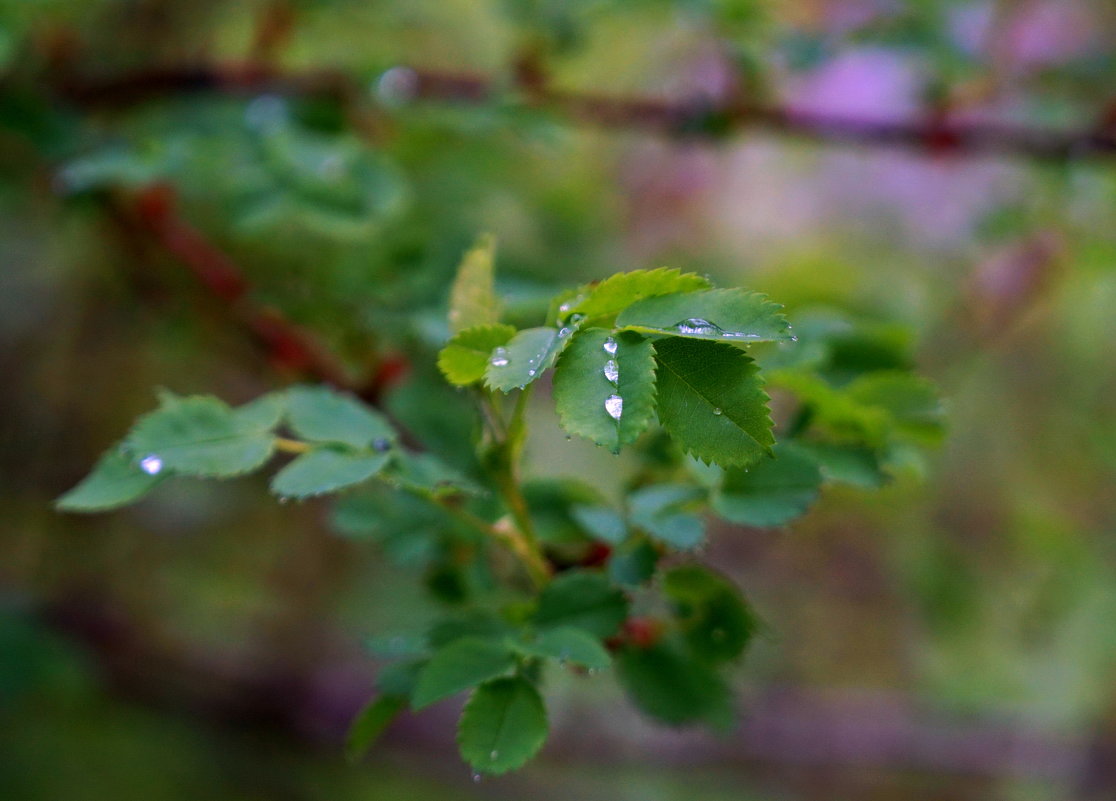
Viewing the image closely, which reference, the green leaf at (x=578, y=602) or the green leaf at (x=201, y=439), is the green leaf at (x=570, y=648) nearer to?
the green leaf at (x=578, y=602)

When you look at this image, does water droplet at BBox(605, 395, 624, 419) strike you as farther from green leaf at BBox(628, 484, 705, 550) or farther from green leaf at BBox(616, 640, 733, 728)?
green leaf at BBox(616, 640, 733, 728)

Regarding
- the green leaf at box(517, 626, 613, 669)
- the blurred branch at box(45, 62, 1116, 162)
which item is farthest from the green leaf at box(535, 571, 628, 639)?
the blurred branch at box(45, 62, 1116, 162)

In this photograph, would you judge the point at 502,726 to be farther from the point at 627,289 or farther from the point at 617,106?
the point at 617,106

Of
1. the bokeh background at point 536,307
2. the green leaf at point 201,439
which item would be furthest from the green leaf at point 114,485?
the bokeh background at point 536,307

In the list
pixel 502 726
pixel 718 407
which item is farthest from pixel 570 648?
pixel 718 407

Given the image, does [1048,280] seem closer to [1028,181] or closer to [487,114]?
[1028,181]

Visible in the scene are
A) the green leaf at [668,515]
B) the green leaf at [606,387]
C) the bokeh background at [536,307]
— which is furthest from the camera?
the bokeh background at [536,307]
